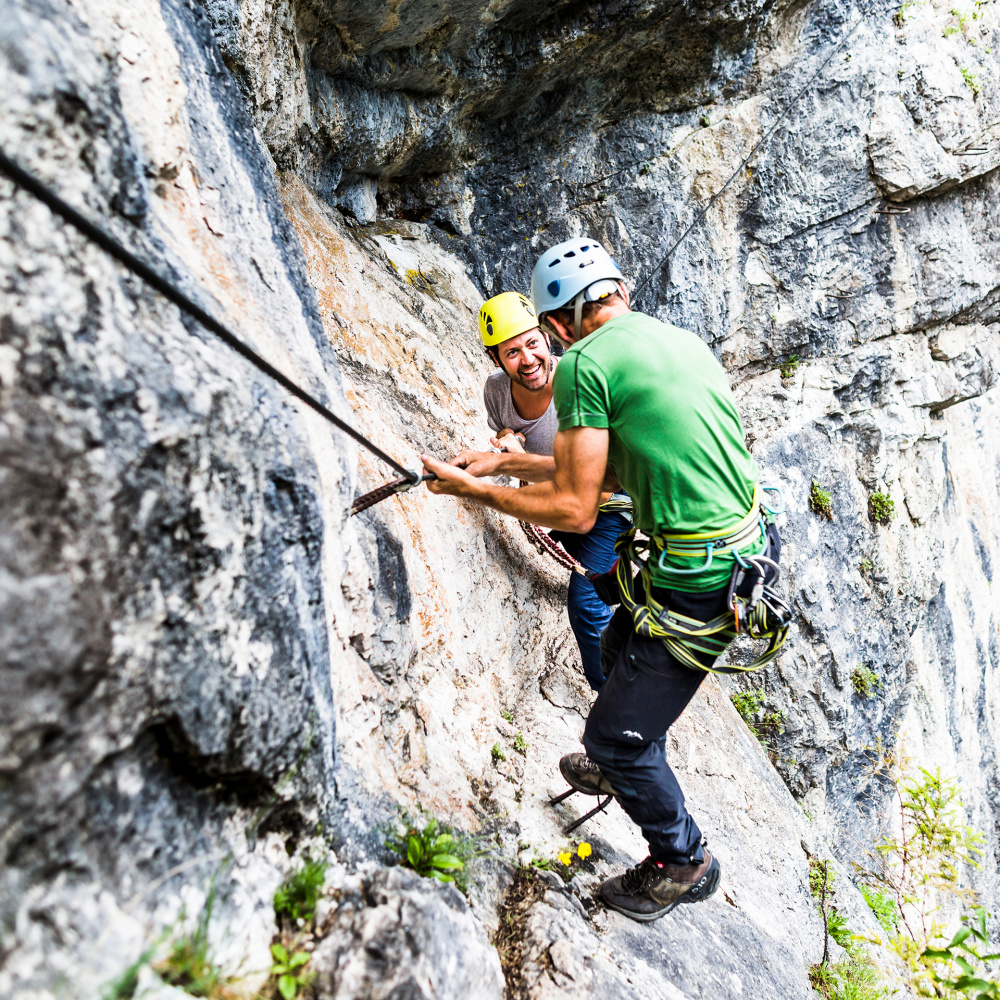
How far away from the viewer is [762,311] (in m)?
7.68

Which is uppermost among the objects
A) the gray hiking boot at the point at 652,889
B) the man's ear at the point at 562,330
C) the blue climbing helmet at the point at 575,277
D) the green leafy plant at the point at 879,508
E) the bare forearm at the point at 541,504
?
the blue climbing helmet at the point at 575,277

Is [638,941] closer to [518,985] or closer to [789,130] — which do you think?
[518,985]

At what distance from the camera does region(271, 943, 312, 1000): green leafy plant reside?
6.26 ft

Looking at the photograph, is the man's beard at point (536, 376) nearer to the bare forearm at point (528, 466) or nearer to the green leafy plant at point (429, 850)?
the bare forearm at point (528, 466)

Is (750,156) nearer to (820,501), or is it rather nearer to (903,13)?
(903,13)

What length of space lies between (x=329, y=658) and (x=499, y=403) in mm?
2743

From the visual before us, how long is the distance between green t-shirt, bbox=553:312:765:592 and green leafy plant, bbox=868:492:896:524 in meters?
5.96

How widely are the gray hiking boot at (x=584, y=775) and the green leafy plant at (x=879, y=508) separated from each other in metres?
5.85

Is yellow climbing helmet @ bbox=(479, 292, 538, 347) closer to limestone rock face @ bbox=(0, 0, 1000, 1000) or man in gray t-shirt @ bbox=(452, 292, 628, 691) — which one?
man in gray t-shirt @ bbox=(452, 292, 628, 691)

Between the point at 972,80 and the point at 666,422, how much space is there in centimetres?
755

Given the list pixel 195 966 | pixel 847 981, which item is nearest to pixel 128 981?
pixel 195 966

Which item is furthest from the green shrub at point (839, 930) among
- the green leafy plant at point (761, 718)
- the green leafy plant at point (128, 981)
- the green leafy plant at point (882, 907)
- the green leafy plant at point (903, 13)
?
the green leafy plant at point (903, 13)

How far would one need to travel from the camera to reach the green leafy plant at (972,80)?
23.8 feet

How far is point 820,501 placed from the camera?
7566 mm
